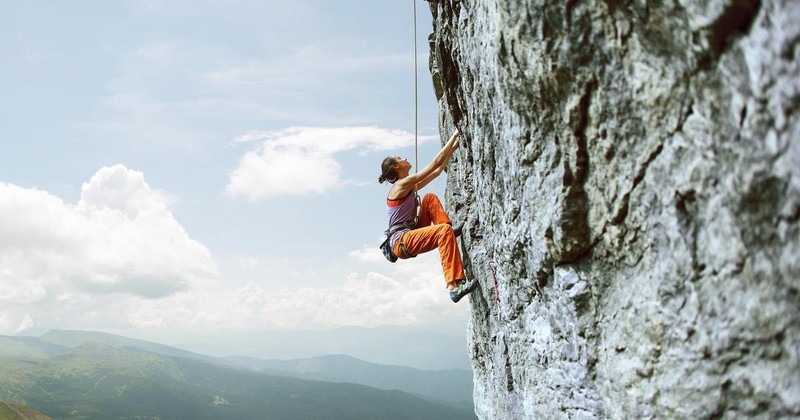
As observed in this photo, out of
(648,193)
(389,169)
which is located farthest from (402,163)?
(648,193)

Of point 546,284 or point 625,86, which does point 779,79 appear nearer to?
point 625,86

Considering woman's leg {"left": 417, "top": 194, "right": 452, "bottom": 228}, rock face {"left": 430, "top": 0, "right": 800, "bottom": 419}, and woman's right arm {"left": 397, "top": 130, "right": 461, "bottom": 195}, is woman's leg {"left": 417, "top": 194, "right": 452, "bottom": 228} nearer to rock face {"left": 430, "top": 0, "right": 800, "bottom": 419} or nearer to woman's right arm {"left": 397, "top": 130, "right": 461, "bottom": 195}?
woman's right arm {"left": 397, "top": 130, "right": 461, "bottom": 195}

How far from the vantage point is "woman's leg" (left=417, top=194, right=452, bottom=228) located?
1227cm

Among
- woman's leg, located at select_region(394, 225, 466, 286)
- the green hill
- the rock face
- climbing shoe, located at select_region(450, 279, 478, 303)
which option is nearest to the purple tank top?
woman's leg, located at select_region(394, 225, 466, 286)

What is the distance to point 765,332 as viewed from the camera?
4.77 m

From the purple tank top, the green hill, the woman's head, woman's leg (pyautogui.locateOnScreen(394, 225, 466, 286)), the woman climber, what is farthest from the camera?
the green hill

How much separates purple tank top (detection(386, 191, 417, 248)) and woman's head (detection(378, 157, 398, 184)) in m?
0.73

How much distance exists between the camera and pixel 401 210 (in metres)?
11.7

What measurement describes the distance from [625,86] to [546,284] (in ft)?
12.0

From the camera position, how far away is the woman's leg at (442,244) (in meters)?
10.9

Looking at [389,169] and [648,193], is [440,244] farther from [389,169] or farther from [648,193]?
[648,193]

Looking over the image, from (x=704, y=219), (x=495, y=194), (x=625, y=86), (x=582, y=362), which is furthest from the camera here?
(x=495, y=194)

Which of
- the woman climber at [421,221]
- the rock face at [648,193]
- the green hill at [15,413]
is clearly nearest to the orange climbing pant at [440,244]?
the woman climber at [421,221]

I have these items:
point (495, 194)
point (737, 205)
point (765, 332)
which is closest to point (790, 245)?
point (737, 205)
